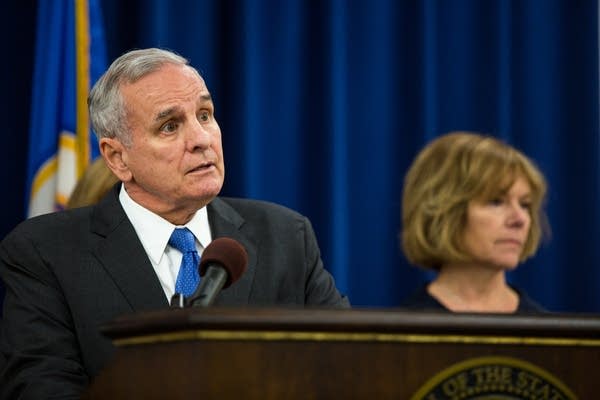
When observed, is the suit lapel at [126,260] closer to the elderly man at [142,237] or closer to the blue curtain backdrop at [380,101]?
the elderly man at [142,237]

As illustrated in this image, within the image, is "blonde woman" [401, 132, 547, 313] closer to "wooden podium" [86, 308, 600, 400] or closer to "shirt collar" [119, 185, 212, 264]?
"shirt collar" [119, 185, 212, 264]

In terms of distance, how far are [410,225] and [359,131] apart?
153cm

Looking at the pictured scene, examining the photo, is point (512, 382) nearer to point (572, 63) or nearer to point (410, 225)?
point (410, 225)

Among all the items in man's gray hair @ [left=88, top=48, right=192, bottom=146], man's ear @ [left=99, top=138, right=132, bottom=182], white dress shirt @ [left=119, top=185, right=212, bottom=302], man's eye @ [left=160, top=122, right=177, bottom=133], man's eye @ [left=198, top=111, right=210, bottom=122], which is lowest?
white dress shirt @ [left=119, top=185, right=212, bottom=302]

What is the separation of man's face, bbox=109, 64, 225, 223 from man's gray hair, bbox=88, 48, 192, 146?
0.02 m

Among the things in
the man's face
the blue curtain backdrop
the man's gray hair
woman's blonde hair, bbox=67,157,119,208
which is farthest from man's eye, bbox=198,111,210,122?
the blue curtain backdrop

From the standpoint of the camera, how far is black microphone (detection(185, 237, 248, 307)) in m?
1.73

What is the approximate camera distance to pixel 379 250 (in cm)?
452

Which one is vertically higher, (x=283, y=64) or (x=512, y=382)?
(x=283, y=64)

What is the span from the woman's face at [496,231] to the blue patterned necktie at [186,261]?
815 millimetres

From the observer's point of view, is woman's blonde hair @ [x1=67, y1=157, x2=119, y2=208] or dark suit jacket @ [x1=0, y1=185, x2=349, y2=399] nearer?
dark suit jacket @ [x1=0, y1=185, x2=349, y2=399]

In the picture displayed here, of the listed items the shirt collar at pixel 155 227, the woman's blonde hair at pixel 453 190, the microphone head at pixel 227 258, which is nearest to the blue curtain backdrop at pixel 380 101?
the woman's blonde hair at pixel 453 190

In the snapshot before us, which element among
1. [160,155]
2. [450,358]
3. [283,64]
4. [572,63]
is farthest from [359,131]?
[450,358]

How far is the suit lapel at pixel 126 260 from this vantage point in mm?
2340
